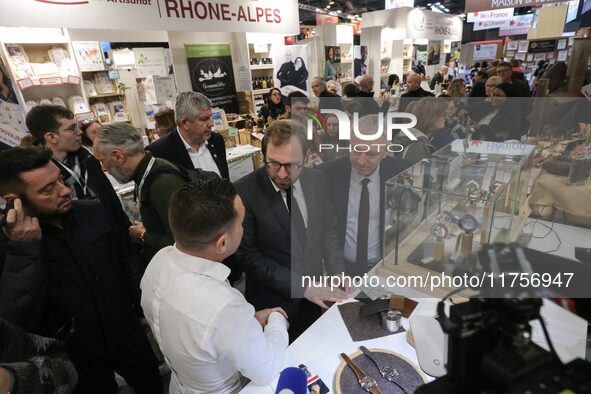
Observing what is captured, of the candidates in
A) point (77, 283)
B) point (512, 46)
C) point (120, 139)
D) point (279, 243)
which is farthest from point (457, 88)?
point (512, 46)

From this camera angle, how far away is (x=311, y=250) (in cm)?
197

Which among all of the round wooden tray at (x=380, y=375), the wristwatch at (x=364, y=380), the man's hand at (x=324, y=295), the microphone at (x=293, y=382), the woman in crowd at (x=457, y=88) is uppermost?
the woman in crowd at (x=457, y=88)

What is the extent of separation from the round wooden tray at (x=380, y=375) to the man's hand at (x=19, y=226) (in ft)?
4.32

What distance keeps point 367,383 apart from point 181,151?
229 centimetres

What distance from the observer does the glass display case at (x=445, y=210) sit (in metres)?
1.50

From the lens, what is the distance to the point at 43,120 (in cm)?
236

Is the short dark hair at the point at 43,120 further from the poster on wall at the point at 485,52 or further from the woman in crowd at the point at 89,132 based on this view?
the poster on wall at the point at 485,52

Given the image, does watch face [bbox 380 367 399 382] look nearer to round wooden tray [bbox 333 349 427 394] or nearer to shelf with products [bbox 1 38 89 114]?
round wooden tray [bbox 333 349 427 394]

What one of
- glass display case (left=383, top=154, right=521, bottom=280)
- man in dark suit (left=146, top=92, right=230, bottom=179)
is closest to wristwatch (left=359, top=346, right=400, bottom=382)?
glass display case (left=383, top=154, right=521, bottom=280)

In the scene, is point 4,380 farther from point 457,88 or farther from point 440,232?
point 457,88

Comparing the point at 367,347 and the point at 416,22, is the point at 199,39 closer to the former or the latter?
the point at 367,347

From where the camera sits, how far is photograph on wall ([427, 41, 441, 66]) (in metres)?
12.1

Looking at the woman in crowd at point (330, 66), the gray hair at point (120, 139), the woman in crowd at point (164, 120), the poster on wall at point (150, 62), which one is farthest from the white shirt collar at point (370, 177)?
the woman in crowd at point (330, 66)

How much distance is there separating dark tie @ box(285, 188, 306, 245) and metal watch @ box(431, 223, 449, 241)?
68cm
